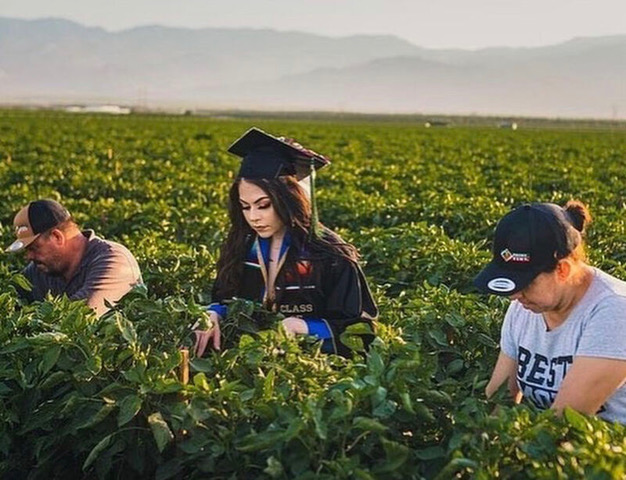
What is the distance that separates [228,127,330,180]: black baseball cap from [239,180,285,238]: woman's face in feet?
0.19

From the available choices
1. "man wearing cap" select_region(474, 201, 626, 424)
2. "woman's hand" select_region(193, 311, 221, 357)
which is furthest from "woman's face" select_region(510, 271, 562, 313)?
"woman's hand" select_region(193, 311, 221, 357)

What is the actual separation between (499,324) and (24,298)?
2607 mm

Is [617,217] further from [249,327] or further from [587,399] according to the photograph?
[587,399]

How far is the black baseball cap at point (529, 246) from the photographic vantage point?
309 centimetres

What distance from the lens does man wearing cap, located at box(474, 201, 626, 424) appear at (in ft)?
10.1

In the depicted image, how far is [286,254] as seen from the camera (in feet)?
14.5

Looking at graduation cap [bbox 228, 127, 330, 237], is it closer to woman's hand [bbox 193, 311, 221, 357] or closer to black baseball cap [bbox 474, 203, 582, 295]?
woman's hand [bbox 193, 311, 221, 357]

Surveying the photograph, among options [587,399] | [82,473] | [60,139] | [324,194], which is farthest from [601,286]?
[60,139]

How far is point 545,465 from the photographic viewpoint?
100 inches

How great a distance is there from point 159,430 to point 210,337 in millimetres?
969

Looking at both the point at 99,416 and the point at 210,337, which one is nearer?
the point at 99,416

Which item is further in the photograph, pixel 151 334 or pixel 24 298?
pixel 24 298

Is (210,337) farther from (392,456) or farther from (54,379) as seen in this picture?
(392,456)

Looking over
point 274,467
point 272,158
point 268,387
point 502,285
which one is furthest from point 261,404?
point 272,158
